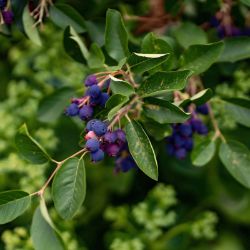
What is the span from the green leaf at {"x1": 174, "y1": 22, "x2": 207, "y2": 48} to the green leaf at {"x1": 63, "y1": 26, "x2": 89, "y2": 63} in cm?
27

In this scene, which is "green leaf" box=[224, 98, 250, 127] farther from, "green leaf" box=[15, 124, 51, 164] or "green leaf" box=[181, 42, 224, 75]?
"green leaf" box=[15, 124, 51, 164]

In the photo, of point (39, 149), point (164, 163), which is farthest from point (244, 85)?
point (39, 149)

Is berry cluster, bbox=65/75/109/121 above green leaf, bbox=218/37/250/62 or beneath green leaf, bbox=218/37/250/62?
above

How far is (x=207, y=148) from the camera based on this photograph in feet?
4.08

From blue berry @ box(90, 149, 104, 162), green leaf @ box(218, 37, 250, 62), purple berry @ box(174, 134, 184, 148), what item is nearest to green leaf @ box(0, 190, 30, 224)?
blue berry @ box(90, 149, 104, 162)

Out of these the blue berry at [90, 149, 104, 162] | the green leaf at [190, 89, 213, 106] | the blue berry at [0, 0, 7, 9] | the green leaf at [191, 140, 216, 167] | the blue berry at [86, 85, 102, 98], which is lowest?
the green leaf at [191, 140, 216, 167]

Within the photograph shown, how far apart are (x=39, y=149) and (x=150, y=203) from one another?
2.21 feet

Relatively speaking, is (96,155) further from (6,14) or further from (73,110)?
(6,14)

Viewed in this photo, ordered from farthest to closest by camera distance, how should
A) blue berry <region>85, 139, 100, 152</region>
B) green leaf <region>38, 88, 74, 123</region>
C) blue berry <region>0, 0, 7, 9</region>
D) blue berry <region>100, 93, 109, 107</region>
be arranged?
green leaf <region>38, 88, 74, 123</region>, blue berry <region>0, 0, 7, 9</region>, blue berry <region>100, 93, 109, 107</region>, blue berry <region>85, 139, 100, 152</region>

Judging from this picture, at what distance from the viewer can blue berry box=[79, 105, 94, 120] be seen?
1.04 metres

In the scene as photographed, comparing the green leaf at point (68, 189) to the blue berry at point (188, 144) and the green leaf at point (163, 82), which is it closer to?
the green leaf at point (163, 82)

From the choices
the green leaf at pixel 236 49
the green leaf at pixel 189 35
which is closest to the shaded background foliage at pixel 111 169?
the green leaf at pixel 189 35

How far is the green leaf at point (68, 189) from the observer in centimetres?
99

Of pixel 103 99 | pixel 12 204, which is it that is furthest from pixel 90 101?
pixel 12 204
